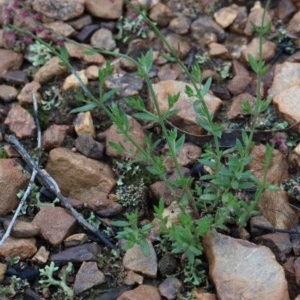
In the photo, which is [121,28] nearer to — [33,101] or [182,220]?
[33,101]

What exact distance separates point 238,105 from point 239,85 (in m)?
0.18

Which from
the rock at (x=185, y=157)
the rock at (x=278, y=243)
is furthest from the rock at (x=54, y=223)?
the rock at (x=278, y=243)

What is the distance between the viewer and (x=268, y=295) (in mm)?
3100

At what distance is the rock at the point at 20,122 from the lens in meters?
3.89

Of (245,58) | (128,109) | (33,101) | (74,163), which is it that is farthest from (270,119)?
(33,101)

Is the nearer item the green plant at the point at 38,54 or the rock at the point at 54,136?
the rock at the point at 54,136

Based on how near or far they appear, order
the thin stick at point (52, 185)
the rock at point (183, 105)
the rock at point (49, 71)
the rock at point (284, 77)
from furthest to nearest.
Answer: the rock at point (49, 71), the rock at point (284, 77), the rock at point (183, 105), the thin stick at point (52, 185)

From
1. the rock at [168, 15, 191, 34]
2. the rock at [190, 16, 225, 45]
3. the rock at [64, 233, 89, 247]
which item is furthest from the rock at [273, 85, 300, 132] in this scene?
the rock at [64, 233, 89, 247]

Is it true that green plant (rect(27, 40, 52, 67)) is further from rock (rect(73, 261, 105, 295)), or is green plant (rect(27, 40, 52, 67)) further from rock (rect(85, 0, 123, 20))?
rock (rect(73, 261, 105, 295))

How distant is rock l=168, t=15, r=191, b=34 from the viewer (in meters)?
4.42

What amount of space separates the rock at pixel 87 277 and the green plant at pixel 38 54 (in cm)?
152

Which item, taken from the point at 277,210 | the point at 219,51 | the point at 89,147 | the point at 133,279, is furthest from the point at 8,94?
the point at 277,210

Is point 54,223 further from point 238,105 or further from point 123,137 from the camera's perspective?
point 238,105

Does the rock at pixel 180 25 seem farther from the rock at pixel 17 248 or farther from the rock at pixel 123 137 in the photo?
the rock at pixel 17 248
